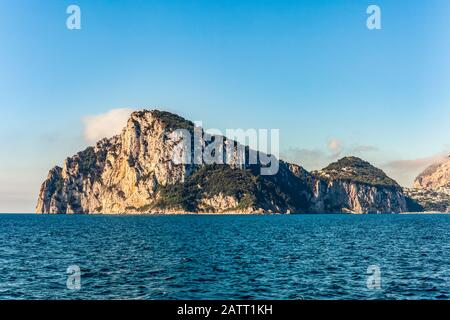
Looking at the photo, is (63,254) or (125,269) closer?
(125,269)

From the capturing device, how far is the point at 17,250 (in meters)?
87.0

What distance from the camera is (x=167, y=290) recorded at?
45.3m

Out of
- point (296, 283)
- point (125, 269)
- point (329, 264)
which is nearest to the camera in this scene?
point (296, 283)

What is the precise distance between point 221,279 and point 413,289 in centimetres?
2120

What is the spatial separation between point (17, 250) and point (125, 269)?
39.2m
